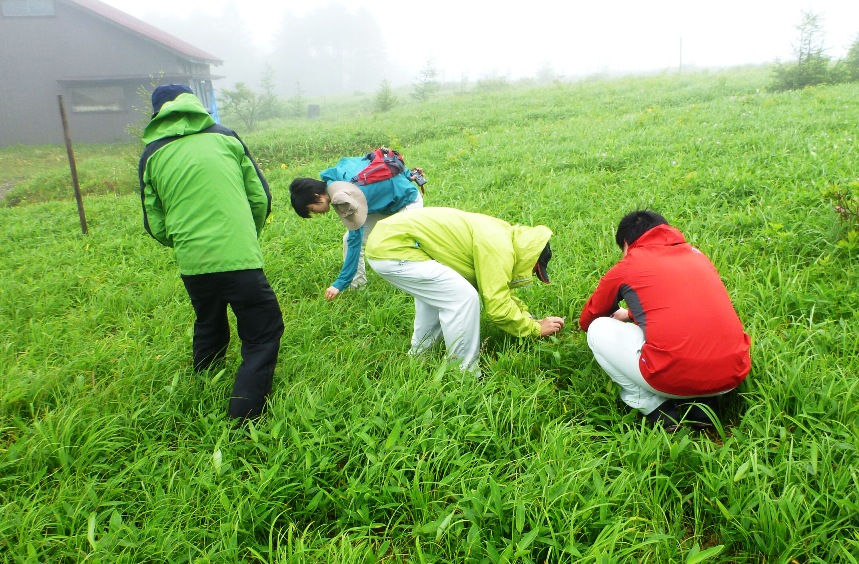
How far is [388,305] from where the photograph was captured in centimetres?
372

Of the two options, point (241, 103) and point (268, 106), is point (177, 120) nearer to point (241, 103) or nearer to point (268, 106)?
point (241, 103)

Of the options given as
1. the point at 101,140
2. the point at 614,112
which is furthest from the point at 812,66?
the point at 101,140

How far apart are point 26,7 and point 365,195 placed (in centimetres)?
2327

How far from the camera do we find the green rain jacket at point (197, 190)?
238cm

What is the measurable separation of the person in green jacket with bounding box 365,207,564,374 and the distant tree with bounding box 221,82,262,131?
78.9 ft

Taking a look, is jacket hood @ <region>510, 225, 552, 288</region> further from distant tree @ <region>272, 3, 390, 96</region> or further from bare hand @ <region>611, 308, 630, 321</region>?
distant tree @ <region>272, 3, 390, 96</region>

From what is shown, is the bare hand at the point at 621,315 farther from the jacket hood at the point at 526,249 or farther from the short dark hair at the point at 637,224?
the jacket hood at the point at 526,249

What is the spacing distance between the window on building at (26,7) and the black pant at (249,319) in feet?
76.8

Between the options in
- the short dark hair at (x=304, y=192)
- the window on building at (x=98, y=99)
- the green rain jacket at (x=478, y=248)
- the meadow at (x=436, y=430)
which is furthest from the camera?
the window on building at (x=98, y=99)

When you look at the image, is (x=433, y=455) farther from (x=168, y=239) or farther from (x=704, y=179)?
(x=704, y=179)

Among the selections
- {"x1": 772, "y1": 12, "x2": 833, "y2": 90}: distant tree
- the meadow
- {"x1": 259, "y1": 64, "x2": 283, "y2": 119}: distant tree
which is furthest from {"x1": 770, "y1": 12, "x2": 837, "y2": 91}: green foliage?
{"x1": 259, "y1": 64, "x2": 283, "y2": 119}: distant tree

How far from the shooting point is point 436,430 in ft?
7.08

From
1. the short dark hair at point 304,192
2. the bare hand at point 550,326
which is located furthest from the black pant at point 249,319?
the bare hand at point 550,326

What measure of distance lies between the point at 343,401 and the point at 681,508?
1512 millimetres
